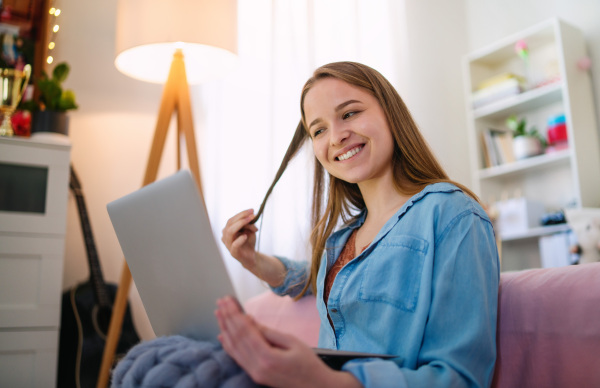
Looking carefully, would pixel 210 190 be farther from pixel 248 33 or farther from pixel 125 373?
pixel 125 373

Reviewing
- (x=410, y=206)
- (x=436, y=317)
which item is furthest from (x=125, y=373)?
(x=410, y=206)

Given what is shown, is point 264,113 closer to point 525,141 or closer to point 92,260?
point 92,260

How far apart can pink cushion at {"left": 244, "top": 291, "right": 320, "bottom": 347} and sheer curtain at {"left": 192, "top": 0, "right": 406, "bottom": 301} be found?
783 mm

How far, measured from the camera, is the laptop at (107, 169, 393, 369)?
60 cm

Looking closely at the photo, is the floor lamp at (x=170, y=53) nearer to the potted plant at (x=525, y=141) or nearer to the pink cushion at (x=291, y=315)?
the pink cushion at (x=291, y=315)

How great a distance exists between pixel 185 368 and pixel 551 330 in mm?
535

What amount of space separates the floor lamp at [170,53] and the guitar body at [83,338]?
15cm

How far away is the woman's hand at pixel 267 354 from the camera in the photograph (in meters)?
0.53

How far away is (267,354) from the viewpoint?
0.53 metres

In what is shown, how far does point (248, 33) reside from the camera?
2473 mm

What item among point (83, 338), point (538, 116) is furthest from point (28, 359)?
point (538, 116)

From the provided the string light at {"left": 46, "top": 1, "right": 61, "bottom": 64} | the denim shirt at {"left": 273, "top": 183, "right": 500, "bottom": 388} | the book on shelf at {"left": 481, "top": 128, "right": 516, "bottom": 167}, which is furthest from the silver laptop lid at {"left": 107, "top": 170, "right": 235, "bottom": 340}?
the book on shelf at {"left": 481, "top": 128, "right": 516, "bottom": 167}

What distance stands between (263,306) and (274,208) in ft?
2.92

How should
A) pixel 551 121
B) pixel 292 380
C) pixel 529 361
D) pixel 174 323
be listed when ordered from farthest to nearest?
pixel 551 121 → pixel 529 361 → pixel 174 323 → pixel 292 380
